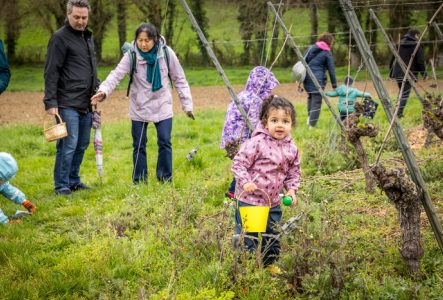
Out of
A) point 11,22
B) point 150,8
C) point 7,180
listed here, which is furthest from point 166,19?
point 7,180

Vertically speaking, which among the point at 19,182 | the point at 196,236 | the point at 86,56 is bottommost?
the point at 19,182

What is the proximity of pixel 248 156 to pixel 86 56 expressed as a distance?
2.87m

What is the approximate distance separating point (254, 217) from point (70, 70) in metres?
3.14

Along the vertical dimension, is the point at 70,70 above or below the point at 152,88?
above

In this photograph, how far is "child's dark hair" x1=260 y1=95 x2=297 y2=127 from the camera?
3.37 meters

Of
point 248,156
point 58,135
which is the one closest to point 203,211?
point 248,156

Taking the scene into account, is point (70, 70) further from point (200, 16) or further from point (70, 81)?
point (200, 16)

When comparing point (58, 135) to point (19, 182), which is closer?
point (58, 135)

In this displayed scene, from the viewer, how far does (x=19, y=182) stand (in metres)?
6.18

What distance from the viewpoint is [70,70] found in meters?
5.34

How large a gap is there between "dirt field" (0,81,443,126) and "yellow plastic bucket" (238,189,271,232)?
30.8 feet

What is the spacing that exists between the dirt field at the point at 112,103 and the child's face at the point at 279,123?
9.16 meters

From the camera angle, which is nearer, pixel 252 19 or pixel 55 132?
pixel 55 132

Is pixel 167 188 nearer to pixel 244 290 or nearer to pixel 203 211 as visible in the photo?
pixel 203 211
